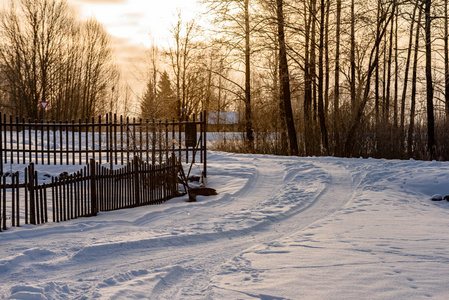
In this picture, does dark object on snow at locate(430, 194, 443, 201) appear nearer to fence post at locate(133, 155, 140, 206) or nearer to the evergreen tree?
fence post at locate(133, 155, 140, 206)

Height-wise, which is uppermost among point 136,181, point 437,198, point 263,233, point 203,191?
point 136,181

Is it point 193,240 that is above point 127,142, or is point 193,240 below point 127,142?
below

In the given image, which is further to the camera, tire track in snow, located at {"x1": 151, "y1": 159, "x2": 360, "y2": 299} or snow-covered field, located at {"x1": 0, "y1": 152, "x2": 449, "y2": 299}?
tire track in snow, located at {"x1": 151, "y1": 159, "x2": 360, "y2": 299}

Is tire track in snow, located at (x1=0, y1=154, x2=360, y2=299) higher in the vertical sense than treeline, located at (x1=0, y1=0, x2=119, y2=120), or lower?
lower

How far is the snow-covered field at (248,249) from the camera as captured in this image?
15.6 ft

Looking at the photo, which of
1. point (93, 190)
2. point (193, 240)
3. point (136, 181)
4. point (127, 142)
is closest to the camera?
point (193, 240)

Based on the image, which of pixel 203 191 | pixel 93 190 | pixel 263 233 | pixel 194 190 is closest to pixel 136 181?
pixel 93 190

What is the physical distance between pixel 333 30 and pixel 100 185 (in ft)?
49.1

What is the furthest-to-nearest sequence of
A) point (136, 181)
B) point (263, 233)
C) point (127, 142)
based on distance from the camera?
1. point (127, 142)
2. point (136, 181)
3. point (263, 233)

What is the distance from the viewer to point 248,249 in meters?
6.40

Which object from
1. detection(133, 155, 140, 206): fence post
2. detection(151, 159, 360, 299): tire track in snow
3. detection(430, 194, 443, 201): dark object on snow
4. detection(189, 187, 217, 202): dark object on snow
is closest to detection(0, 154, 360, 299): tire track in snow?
detection(151, 159, 360, 299): tire track in snow

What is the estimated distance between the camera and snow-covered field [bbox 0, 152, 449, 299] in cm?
475

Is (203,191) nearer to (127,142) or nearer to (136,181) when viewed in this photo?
(136,181)

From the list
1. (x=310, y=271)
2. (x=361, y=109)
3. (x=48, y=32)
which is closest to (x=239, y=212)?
(x=310, y=271)
